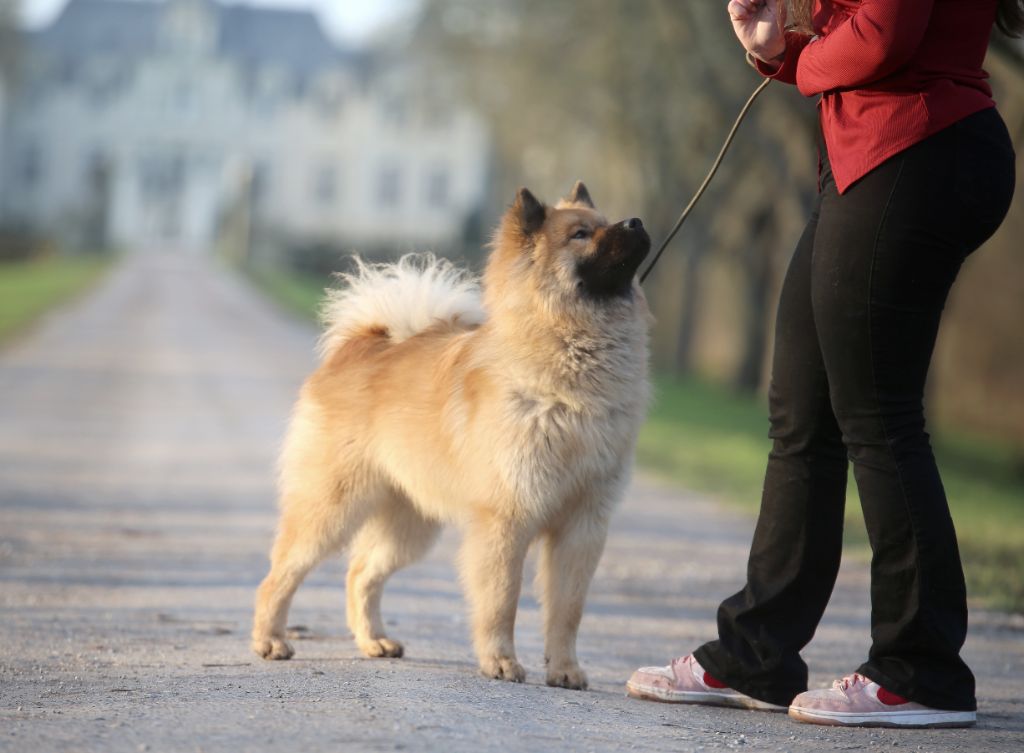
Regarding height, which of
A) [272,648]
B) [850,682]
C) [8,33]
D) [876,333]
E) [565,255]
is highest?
[8,33]

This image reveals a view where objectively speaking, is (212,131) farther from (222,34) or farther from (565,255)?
(565,255)

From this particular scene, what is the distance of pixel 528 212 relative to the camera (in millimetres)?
4453

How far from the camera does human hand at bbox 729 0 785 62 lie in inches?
146

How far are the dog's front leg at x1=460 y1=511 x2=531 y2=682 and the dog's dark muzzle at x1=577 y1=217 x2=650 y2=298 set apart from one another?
801 millimetres

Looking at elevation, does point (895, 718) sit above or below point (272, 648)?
above

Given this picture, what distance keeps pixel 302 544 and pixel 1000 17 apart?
8.98 ft

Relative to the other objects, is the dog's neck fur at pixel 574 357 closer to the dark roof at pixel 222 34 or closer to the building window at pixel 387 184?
the building window at pixel 387 184

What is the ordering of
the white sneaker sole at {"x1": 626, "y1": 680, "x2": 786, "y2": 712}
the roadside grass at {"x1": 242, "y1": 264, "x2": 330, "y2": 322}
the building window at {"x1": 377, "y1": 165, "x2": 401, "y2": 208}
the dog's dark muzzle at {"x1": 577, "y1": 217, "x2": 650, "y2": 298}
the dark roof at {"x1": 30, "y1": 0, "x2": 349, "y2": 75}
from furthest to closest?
1. the dark roof at {"x1": 30, "y1": 0, "x2": 349, "y2": 75}
2. the building window at {"x1": 377, "y1": 165, "x2": 401, "y2": 208}
3. the roadside grass at {"x1": 242, "y1": 264, "x2": 330, "y2": 322}
4. the dog's dark muzzle at {"x1": 577, "y1": 217, "x2": 650, "y2": 298}
5. the white sneaker sole at {"x1": 626, "y1": 680, "x2": 786, "y2": 712}

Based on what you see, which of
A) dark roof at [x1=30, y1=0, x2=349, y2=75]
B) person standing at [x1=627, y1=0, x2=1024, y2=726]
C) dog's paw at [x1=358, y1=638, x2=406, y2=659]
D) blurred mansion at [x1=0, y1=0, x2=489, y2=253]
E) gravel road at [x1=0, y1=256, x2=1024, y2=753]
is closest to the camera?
gravel road at [x1=0, y1=256, x2=1024, y2=753]

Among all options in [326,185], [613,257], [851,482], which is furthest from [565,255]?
[326,185]

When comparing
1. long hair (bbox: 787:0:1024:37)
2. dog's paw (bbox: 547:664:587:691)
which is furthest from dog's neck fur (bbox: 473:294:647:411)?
long hair (bbox: 787:0:1024:37)

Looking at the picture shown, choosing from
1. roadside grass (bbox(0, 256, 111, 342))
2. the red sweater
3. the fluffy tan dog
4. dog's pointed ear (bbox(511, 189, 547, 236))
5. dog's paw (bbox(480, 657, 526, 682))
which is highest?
the red sweater

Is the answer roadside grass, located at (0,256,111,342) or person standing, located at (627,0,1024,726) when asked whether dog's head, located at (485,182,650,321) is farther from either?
roadside grass, located at (0,256,111,342)

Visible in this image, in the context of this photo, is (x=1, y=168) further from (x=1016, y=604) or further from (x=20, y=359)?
(x=1016, y=604)
